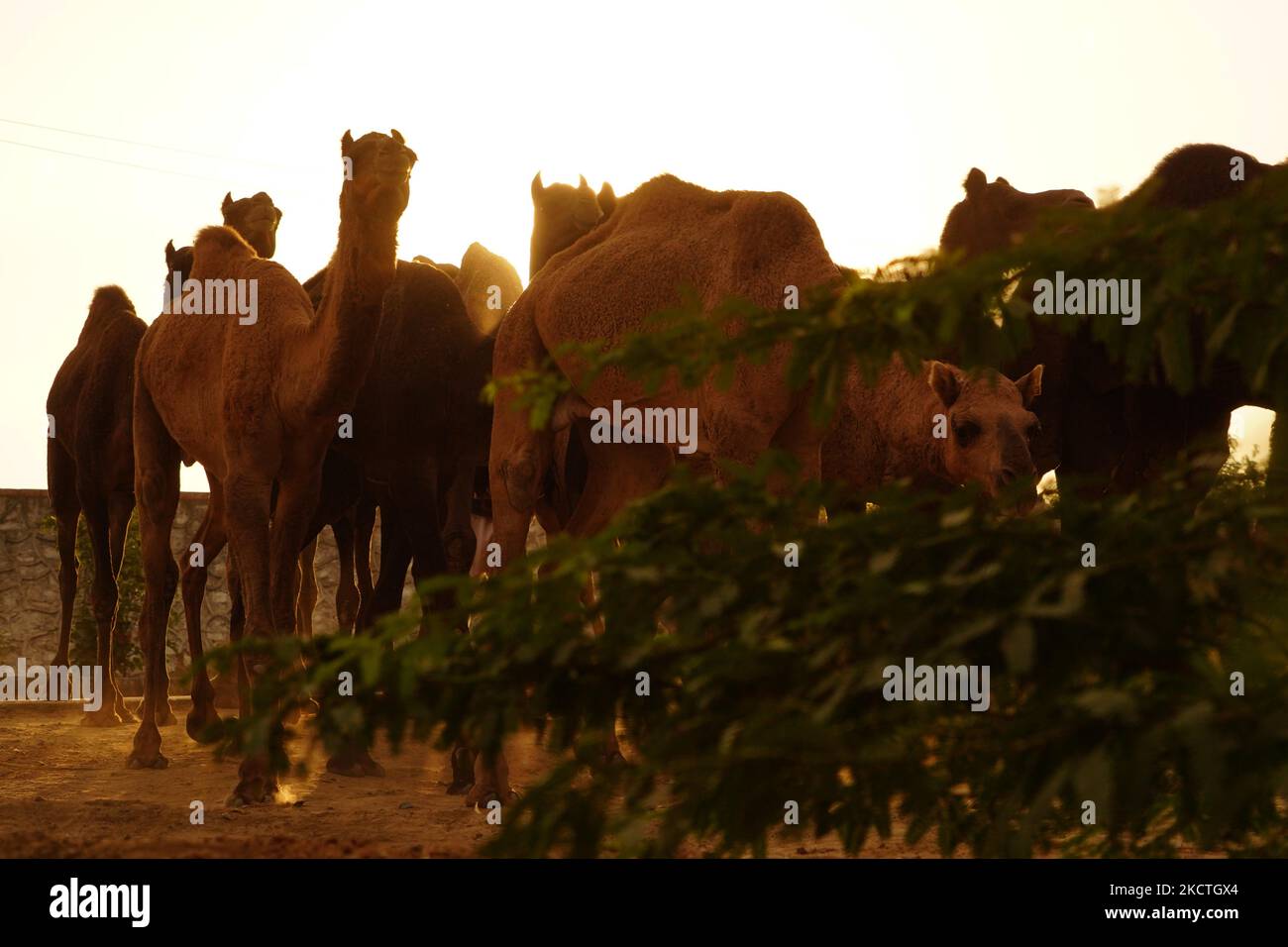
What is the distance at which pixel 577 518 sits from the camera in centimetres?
958

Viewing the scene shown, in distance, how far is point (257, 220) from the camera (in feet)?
36.9

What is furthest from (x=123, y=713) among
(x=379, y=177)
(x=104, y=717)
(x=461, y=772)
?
(x=379, y=177)

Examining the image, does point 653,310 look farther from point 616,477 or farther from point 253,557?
point 253,557

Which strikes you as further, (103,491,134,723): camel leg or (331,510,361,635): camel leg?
(331,510,361,635): camel leg

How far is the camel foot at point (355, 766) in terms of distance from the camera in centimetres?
879

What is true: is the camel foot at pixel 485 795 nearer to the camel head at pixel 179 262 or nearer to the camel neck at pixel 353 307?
the camel neck at pixel 353 307

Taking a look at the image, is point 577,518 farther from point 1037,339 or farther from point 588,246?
point 1037,339

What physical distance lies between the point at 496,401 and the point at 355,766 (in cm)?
214

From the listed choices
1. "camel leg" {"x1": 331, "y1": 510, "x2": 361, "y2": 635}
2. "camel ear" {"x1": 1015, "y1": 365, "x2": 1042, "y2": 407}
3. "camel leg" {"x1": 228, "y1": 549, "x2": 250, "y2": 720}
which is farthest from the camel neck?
"camel leg" {"x1": 331, "y1": 510, "x2": 361, "y2": 635}

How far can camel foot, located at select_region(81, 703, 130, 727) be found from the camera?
11547 mm

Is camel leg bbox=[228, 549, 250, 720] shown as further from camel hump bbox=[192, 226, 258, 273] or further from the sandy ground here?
camel hump bbox=[192, 226, 258, 273]

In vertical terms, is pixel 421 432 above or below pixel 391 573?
above
